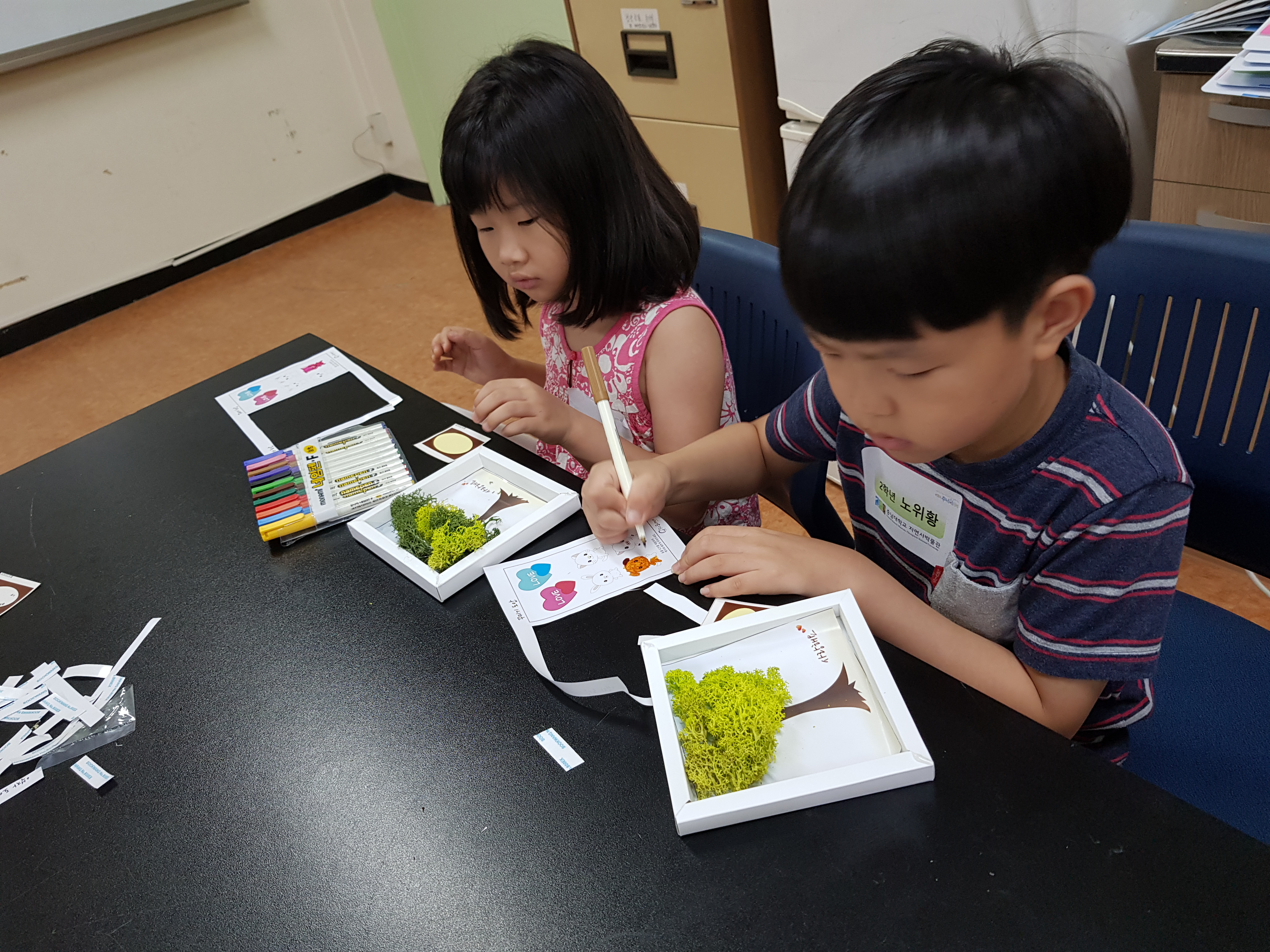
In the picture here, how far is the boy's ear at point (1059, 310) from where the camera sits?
51 cm

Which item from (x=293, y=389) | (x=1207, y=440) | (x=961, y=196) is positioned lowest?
(x=1207, y=440)

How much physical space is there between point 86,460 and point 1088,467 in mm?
1078

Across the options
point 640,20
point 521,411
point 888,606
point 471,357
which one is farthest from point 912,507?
point 640,20

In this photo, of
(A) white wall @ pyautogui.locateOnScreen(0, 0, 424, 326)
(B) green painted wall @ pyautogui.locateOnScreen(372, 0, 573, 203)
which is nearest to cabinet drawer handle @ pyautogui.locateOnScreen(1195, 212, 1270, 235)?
(B) green painted wall @ pyautogui.locateOnScreen(372, 0, 573, 203)

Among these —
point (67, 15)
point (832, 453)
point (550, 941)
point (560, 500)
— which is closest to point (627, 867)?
point (550, 941)

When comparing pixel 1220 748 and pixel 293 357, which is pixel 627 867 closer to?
pixel 1220 748

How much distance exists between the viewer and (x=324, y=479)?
909mm

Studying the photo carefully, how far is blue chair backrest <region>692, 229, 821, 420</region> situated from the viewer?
3.28 feet

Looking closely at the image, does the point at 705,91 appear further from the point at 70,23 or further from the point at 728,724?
the point at 70,23

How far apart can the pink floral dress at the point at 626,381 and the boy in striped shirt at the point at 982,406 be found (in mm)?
262

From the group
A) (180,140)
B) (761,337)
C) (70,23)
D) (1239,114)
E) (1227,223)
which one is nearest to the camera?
(761,337)

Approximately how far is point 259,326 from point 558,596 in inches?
107

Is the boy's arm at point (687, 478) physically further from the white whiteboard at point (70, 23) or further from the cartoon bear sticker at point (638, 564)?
the white whiteboard at point (70, 23)

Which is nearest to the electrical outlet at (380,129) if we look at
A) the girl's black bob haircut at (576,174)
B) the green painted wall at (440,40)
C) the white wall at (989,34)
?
the green painted wall at (440,40)
